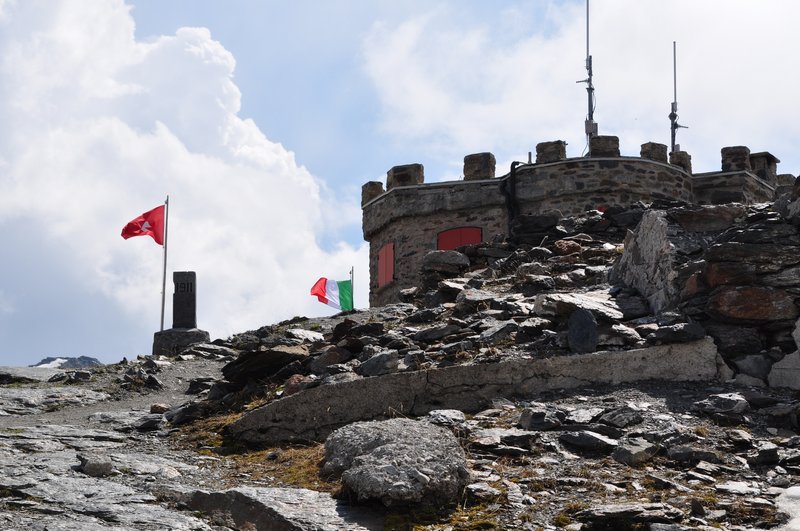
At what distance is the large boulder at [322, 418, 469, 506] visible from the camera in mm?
6859

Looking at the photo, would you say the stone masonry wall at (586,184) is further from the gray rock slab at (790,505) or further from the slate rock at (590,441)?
the gray rock slab at (790,505)

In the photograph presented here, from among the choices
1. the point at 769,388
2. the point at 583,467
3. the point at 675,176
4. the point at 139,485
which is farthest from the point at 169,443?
the point at 675,176

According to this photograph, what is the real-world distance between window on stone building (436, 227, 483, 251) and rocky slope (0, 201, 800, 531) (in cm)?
1305

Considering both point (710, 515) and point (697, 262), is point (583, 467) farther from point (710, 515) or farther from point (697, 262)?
point (697, 262)

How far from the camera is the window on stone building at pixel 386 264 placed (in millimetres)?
29294

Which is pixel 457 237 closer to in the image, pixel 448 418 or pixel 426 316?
pixel 426 316

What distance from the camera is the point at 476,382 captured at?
9.82 meters

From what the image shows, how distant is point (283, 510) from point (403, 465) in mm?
814

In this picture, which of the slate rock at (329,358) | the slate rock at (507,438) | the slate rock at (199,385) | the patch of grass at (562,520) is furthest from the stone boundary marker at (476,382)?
the slate rock at (199,385)

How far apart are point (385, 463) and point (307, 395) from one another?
10.3 feet

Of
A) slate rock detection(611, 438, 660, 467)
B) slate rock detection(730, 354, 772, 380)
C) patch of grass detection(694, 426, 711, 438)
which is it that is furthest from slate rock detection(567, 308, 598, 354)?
slate rock detection(611, 438, 660, 467)

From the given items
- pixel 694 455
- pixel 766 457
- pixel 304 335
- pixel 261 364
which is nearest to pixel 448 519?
pixel 694 455

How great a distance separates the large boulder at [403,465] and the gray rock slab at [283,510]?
17cm

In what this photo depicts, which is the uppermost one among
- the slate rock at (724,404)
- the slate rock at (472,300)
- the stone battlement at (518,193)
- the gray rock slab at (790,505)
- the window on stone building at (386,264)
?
the stone battlement at (518,193)
